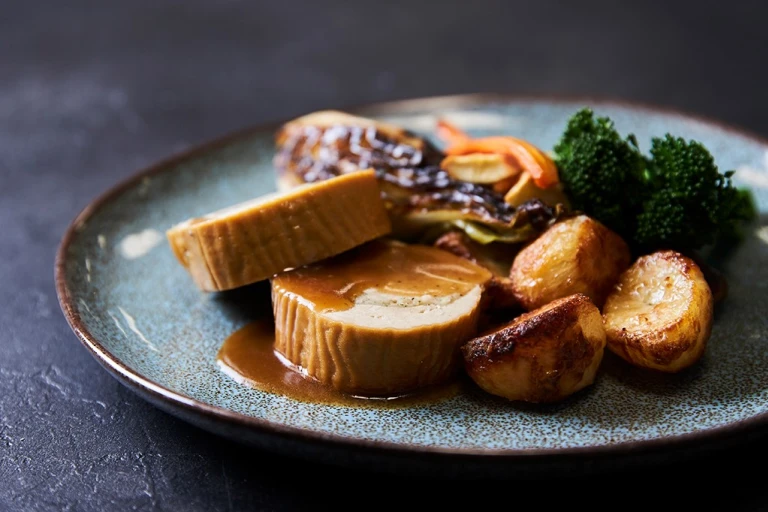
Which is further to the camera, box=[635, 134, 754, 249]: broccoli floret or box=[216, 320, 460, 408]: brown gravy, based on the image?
box=[635, 134, 754, 249]: broccoli floret

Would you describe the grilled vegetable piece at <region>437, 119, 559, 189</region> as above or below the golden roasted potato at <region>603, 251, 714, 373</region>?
above

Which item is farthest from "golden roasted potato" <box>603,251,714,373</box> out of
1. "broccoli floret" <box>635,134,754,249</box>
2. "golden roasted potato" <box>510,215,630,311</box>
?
"broccoli floret" <box>635,134,754,249</box>

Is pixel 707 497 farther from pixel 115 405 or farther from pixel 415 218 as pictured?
pixel 115 405

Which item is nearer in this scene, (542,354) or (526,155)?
(542,354)

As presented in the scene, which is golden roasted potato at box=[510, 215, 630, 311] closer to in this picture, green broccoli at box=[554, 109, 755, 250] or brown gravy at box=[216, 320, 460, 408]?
green broccoli at box=[554, 109, 755, 250]

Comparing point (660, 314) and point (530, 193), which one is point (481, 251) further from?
point (660, 314)

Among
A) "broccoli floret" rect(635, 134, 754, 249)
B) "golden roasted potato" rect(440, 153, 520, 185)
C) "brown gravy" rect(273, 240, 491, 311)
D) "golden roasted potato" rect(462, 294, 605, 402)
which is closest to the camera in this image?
"golden roasted potato" rect(462, 294, 605, 402)

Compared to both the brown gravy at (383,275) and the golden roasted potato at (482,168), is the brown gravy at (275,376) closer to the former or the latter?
the brown gravy at (383,275)

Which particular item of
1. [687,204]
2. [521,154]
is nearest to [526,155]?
[521,154]
